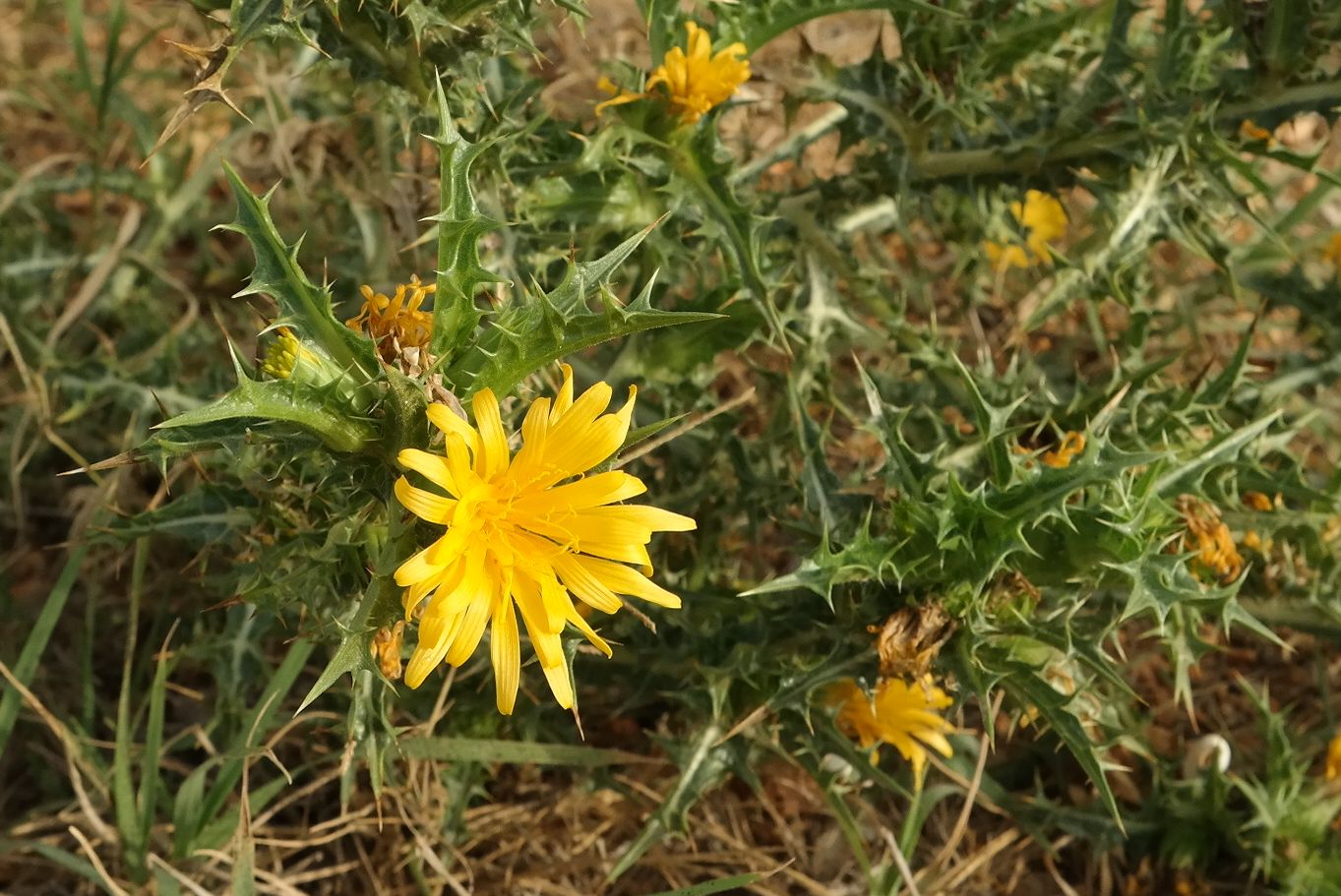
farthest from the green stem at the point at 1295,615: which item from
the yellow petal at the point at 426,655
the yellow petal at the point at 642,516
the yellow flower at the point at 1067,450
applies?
the yellow petal at the point at 426,655

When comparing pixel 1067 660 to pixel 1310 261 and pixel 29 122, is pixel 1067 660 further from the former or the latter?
pixel 29 122

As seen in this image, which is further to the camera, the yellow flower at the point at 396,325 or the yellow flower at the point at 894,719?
the yellow flower at the point at 894,719

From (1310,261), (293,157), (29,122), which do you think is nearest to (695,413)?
(293,157)

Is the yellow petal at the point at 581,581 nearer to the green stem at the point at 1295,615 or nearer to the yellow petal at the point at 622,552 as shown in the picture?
the yellow petal at the point at 622,552

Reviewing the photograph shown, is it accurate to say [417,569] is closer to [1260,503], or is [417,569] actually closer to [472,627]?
[472,627]

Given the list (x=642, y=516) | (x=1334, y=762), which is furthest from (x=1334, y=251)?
(x=642, y=516)

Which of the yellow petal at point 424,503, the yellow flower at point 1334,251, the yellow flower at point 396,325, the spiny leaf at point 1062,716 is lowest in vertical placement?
the yellow flower at point 1334,251

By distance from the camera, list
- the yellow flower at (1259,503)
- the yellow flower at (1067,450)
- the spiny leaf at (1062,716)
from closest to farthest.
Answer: the spiny leaf at (1062,716) → the yellow flower at (1067,450) → the yellow flower at (1259,503)
